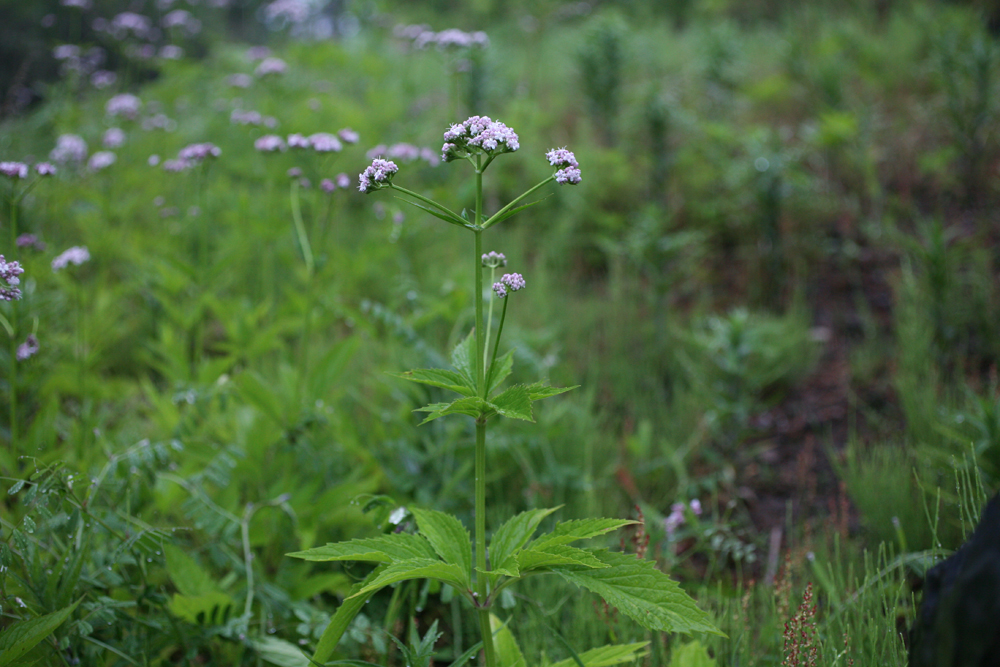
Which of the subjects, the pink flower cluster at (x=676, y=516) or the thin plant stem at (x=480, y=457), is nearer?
the thin plant stem at (x=480, y=457)

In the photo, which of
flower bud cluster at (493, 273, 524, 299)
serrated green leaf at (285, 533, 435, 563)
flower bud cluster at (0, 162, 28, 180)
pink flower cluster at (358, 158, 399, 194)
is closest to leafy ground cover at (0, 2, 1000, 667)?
flower bud cluster at (0, 162, 28, 180)

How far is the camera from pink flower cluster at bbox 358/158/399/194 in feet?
4.40

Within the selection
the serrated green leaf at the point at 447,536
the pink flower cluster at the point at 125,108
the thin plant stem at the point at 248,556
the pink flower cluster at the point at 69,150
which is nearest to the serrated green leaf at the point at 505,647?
the serrated green leaf at the point at 447,536

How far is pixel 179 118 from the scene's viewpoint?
22.5 ft

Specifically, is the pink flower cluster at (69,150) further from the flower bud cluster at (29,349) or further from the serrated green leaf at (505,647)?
the serrated green leaf at (505,647)

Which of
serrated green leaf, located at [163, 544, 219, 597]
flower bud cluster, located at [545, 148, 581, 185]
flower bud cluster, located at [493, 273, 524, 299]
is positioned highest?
flower bud cluster, located at [545, 148, 581, 185]

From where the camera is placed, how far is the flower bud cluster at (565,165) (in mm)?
1303

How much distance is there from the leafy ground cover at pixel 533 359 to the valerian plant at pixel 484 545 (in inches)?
6.2

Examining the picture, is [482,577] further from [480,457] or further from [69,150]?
[69,150]

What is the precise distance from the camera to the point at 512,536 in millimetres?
1387

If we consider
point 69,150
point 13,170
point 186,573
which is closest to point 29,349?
point 13,170

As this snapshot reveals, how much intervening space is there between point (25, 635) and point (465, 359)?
113cm

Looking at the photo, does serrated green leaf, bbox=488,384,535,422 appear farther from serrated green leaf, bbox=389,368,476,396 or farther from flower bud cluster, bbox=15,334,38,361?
flower bud cluster, bbox=15,334,38,361

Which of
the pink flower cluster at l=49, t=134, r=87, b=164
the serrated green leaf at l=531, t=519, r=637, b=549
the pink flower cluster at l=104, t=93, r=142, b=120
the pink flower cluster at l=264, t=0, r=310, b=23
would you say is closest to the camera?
the serrated green leaf at l=531, t=519, r=637, b=549
